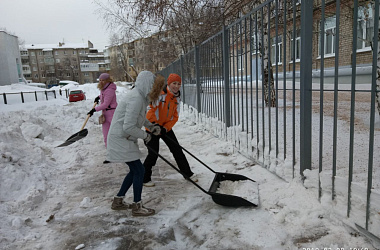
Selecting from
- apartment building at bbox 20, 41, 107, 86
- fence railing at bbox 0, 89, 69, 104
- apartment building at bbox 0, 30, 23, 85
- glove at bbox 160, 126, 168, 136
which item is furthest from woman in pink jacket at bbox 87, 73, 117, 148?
apartment building at bbox 20, 41, 107, 86

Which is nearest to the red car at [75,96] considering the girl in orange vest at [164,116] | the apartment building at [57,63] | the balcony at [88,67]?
the girl in orange vest at [164,116]

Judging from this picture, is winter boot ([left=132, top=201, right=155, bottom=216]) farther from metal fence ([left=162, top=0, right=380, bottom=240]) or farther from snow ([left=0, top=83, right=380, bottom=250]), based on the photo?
metal fence ([left=162, top=0, right=380, bottom=240])

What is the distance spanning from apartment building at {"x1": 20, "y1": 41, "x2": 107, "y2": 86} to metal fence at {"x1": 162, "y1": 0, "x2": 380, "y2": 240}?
84.9 meters

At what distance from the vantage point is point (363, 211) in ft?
7.96

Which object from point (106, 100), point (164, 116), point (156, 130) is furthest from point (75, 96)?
point (156, 130)

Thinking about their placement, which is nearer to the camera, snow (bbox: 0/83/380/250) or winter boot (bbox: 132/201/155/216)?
snow (bbox: 0/83/380/250)

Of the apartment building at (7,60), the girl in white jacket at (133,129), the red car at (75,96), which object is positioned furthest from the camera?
the apartment building at (7,60)

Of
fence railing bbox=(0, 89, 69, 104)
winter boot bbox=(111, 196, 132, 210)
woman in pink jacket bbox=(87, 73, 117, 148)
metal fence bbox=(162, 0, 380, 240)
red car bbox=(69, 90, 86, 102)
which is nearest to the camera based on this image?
metal fence bbox=(162, 0, 380, 240)

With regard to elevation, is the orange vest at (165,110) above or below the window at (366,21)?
below

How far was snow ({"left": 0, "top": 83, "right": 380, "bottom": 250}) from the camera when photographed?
104 inches

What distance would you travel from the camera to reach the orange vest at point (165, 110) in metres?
4.18

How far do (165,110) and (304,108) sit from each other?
198cm

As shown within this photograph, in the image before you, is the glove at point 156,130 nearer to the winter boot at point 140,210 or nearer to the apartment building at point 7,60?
the winter boot at point 140,210

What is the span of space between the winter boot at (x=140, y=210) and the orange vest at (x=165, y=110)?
53.1 inches
